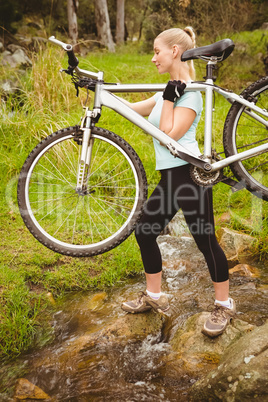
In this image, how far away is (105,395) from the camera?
2.18 meters

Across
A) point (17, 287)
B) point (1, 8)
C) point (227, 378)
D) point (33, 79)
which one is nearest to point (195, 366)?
point (227, 378)

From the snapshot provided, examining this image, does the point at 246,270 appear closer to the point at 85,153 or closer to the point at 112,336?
the point at 112,336

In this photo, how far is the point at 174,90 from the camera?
6.86ft

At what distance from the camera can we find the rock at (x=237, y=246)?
3660 millimetres

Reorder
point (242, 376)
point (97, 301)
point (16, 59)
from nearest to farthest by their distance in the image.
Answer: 1. point (242, 376)
2. point (97, 301)
3. point (16, 59)

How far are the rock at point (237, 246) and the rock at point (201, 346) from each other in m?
1.23

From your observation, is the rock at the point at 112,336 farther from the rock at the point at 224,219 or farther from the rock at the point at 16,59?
the rock at the point at 16,59

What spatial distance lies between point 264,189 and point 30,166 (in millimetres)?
1551

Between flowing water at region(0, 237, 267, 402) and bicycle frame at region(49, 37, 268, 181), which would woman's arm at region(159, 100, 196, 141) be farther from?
flowing water at region(0, 237, 267, 402)

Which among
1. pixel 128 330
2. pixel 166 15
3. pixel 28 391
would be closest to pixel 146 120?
pixel 128 330

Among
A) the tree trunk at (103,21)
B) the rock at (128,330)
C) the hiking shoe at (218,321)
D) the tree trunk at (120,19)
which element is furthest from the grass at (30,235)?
the tree trunk at (120,19)

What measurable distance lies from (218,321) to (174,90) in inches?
57.0

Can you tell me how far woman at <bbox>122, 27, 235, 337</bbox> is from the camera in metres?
2.22

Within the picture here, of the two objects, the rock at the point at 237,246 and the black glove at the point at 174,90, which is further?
the rock at the point at 237,246
